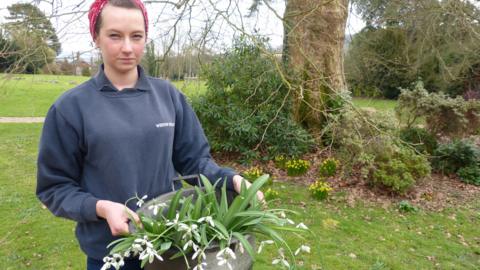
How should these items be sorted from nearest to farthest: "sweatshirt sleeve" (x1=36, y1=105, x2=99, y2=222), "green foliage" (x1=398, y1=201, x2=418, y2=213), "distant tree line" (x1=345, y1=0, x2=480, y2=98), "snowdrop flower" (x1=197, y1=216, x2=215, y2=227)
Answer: "snowdrop flower" (x1=197, y1=216, x2=215, y2=227)
"sweatshirt sleeve" (x1=36, y1=105, x2=99, y2=222)
"green foliage" (x1=398, y1=201, x2=418, y2=213)
"distant tree line" (x1=345, y1=0, x2=480, y2=98)

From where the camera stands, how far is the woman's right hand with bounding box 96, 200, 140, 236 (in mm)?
1156

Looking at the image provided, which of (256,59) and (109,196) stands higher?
(256,59)

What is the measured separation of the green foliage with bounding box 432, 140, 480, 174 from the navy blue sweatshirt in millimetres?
6567

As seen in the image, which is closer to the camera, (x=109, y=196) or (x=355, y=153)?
(x=109, y=196)

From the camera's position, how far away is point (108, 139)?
54.5 inches

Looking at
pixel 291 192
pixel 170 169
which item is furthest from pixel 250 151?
pixel 170 169

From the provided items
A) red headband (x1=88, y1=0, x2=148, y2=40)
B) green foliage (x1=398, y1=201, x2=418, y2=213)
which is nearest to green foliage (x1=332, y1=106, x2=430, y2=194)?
green foliage (x1=398, y1=201, x2=418, y2=213)

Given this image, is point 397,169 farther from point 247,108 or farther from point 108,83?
point 108,83

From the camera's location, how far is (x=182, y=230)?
3.53 ft

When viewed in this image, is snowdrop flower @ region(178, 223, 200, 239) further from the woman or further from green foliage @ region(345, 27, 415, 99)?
green foliage @ region(345, 27, 415, 99)

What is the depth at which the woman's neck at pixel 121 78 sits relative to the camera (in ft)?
4.91

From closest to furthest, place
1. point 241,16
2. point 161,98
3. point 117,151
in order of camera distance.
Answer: point 117,151 < point 161,98 < point 241,16

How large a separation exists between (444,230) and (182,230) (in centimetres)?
474

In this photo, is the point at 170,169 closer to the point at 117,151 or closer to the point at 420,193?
the point at 117,151
